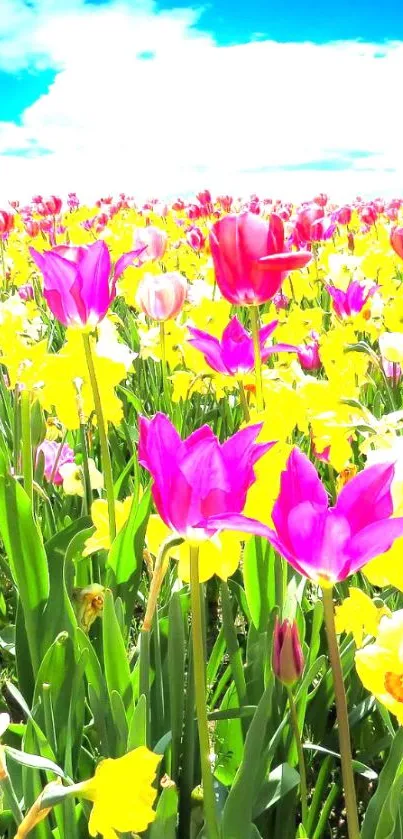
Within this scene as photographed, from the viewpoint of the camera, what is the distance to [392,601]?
1.71 metres

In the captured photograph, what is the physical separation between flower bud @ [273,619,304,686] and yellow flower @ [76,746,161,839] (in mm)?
246

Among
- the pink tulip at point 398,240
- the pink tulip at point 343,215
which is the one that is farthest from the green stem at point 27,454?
the pink tulip at point 343,215

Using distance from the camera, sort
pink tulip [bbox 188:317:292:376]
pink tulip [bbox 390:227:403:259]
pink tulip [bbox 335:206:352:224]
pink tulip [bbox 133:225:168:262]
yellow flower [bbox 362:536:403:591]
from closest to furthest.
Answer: yellow flower [bbox 362:536:403:591] → pink tulip [bbox 188:317:292:376] → pink tulip [bbox 390:227:403:259] → pink tulip [bbox 133:225:168:262] → pink tulip [bbox 335:206:352:224]

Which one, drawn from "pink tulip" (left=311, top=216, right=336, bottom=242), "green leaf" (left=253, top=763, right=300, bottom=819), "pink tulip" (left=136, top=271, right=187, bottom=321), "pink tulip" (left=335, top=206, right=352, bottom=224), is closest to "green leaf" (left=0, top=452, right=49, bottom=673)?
"green leaf" (left=253, top=763, right=300, bottom=819)

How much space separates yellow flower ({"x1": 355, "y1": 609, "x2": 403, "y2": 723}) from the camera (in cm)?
79

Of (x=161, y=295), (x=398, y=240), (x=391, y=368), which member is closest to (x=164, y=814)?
(x=161, y=295)

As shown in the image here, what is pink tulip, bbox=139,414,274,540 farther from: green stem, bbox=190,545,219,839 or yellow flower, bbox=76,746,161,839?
yellow flower, bbox=76,746,161,839

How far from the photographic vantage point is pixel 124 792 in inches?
30.8

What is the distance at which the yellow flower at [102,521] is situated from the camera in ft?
5.02

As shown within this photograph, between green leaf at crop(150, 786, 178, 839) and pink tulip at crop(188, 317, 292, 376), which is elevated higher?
pink tulip at crop(188, 317, 292, 376)

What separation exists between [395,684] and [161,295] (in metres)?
1.93

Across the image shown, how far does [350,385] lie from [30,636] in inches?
34.9

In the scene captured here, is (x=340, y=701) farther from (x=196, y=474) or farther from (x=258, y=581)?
(x=258, y=581)

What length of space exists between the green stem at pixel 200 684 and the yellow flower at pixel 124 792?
9 centimetres
